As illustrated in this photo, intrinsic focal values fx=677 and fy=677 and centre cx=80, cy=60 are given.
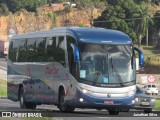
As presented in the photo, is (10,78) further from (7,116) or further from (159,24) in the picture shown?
(159,24)

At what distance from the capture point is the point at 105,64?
24.6 meters

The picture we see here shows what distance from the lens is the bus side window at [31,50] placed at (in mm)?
28688

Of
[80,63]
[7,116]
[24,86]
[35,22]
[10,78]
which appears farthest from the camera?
[35,22]

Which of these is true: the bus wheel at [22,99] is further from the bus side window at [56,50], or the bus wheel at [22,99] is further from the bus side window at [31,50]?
the bus side window at [56,50]

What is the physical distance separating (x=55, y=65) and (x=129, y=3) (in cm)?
11193

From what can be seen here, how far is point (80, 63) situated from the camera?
24375mm

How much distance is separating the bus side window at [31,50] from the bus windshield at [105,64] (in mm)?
4425

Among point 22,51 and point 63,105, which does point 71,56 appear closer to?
point 63,105

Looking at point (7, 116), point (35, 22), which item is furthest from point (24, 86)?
point (35, 22)

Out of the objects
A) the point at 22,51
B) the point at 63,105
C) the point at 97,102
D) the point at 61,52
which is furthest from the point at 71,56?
the point at 22,51

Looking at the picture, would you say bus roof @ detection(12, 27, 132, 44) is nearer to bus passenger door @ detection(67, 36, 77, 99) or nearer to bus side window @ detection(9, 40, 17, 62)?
bus passenger door @ detection(67, 36, 77, 99)

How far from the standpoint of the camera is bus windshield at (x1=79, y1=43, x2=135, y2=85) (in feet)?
80.1

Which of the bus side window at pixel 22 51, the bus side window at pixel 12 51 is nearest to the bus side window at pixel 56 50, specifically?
the bus side window at pixel 22 51

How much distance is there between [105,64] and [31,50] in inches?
210
